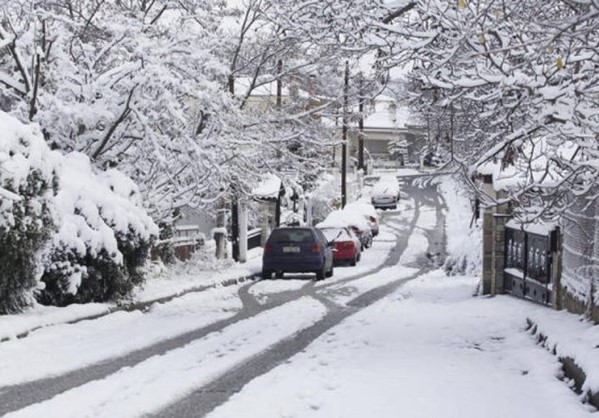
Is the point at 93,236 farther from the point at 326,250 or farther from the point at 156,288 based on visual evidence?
the point at 326,250

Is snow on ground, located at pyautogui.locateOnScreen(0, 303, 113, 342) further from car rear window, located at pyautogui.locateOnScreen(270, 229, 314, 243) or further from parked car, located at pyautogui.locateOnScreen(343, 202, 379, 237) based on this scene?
parked car, located at pyautogui.locateOnScreen(343, 202, 379, 237)

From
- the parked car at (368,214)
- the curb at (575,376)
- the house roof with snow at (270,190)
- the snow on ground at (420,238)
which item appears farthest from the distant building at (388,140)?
the curb at (575,376)

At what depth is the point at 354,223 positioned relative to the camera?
3919cm

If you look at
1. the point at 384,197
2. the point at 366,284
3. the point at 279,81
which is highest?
the point at 279,81

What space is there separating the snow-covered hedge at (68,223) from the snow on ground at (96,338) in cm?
82

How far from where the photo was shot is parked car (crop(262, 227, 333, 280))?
939 inches

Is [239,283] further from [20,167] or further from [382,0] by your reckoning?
[382,0]

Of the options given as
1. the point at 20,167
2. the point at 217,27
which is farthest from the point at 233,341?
the point at 217,27

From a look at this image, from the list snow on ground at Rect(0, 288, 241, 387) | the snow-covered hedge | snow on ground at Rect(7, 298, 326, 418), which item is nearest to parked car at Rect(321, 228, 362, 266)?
snow on ground at Rect(0, 288, 241, 387)

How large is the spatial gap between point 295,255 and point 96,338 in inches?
487

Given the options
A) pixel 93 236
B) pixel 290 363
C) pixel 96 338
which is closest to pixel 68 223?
pixel 93 236

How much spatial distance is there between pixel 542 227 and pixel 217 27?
1238cm

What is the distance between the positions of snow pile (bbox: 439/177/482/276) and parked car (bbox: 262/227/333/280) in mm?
4150

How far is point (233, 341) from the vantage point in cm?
1183
